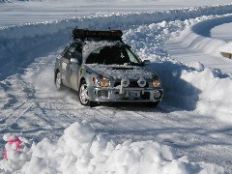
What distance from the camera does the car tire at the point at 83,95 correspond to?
40.7ft

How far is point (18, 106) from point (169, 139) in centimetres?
409

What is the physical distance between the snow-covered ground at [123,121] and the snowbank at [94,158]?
0.04 ft

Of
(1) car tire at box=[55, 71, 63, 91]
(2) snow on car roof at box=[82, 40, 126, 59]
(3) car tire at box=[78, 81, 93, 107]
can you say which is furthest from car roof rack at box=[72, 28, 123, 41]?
(3) car tire at box=[78, 81, 93, 107]

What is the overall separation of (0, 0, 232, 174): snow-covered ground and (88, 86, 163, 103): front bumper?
248mm

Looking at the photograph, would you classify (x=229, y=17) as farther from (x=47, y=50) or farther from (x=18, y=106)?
(x=18, y=106)

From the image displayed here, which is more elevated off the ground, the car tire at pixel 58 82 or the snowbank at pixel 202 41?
the car tire at pixel 58 82

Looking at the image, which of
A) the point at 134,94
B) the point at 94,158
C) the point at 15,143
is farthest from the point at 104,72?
the point at 94,158

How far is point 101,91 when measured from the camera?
39.6 ft

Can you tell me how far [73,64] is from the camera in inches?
536

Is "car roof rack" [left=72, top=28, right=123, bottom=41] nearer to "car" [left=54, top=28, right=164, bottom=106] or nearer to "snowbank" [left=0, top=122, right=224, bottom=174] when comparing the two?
"car" [left=54, top=28, right=164, bottom=106]

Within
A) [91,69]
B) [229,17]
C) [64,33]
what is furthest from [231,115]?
[229,17]

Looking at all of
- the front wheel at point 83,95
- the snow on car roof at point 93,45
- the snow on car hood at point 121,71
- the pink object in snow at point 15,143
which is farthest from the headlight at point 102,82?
the pink object in snow at point 15,143

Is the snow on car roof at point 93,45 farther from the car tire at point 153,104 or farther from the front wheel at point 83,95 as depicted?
the car tire at point 153,104

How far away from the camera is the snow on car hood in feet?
39.8
